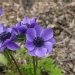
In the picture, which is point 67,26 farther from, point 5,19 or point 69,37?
point 5,19

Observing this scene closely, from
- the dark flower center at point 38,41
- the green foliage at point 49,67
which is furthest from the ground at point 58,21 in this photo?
the dark flower center at point 38,41

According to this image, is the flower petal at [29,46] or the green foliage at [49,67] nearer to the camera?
the flower petal at [29,46]

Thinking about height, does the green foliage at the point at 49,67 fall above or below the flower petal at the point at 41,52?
below

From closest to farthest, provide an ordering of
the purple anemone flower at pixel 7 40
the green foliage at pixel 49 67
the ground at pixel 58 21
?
the purple anemone flower at pixel 7 40
the green foliage at pixel 49 67
the ground at pixel 58 21

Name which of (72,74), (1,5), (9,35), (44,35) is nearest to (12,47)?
(9,35)

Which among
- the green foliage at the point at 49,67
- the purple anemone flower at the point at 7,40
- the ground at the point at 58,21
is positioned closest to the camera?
the purple anemone flower at the point at 7,40

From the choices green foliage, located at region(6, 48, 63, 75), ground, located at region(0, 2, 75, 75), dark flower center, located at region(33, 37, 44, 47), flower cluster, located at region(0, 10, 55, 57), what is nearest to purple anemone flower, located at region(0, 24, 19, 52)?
flower cluster, located at region(0, 10, 55, 57)

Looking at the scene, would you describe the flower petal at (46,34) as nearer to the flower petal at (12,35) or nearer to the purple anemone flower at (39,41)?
the purple anemone flower at (39,41)
